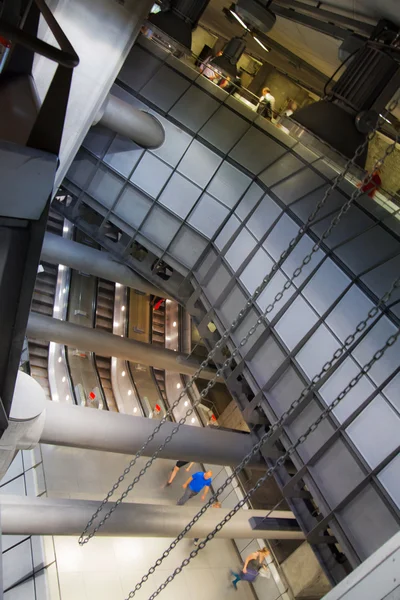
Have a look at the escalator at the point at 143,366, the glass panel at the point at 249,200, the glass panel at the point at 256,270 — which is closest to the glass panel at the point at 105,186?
the glass panel at the point at 249,200

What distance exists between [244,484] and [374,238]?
29.5 feet

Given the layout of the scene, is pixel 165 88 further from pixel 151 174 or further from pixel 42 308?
pixel 42 308

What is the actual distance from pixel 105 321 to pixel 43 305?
215 cm

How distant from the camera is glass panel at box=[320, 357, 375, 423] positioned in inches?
301

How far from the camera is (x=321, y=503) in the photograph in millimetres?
7891

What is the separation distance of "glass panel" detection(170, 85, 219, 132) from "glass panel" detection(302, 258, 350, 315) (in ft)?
14.2

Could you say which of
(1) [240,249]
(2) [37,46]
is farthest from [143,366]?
(2) [37,46]

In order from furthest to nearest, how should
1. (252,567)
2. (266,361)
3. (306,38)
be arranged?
1. (252,567)
2. (306,38)
3. (266,361)

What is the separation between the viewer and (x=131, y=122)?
32.9 ft

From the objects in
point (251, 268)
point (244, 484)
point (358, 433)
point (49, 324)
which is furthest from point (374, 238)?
point (244, 484)

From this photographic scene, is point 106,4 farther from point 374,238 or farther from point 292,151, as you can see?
point 374,238

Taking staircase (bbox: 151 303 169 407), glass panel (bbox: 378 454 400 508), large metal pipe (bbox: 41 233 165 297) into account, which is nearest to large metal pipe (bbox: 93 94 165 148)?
large metal pipe (bbox: 41 233 165 297)

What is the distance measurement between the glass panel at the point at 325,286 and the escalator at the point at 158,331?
935cm

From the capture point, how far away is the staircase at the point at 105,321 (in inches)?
612
